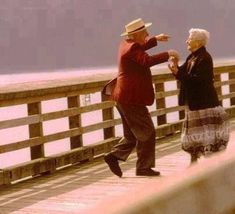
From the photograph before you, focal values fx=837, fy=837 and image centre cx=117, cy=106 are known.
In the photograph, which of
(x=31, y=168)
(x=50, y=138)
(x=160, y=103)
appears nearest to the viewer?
(x=31, y=168)

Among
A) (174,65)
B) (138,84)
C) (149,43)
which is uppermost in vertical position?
(149,43)

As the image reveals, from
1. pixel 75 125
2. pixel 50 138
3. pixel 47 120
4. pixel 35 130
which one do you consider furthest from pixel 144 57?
pixel 75 125

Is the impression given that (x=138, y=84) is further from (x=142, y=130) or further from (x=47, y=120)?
(x=47, y=120)

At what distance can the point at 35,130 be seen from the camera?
8.83m

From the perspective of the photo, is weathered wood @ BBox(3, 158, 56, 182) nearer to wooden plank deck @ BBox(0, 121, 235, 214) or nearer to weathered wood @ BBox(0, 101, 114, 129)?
wooden plank deck @ BBox(0, 121, 235, 214)

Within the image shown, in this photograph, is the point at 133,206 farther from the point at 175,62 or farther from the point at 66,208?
the point at 175,62

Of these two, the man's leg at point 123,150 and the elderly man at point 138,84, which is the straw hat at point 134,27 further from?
the man's leg at point 123,150

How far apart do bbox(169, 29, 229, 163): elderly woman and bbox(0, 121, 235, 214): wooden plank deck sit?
355 mm

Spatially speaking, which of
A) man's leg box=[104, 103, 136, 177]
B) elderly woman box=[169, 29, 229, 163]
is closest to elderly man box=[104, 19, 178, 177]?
man's leg box=[104, 103, 136, 177]

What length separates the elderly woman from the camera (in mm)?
7152

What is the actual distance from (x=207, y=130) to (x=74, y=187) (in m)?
1.40

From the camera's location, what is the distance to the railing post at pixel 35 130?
8750 millimetres

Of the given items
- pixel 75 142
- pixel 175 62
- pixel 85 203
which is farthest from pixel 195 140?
pixel 75 142

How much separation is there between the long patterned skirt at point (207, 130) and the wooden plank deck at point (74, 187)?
0.32 m
